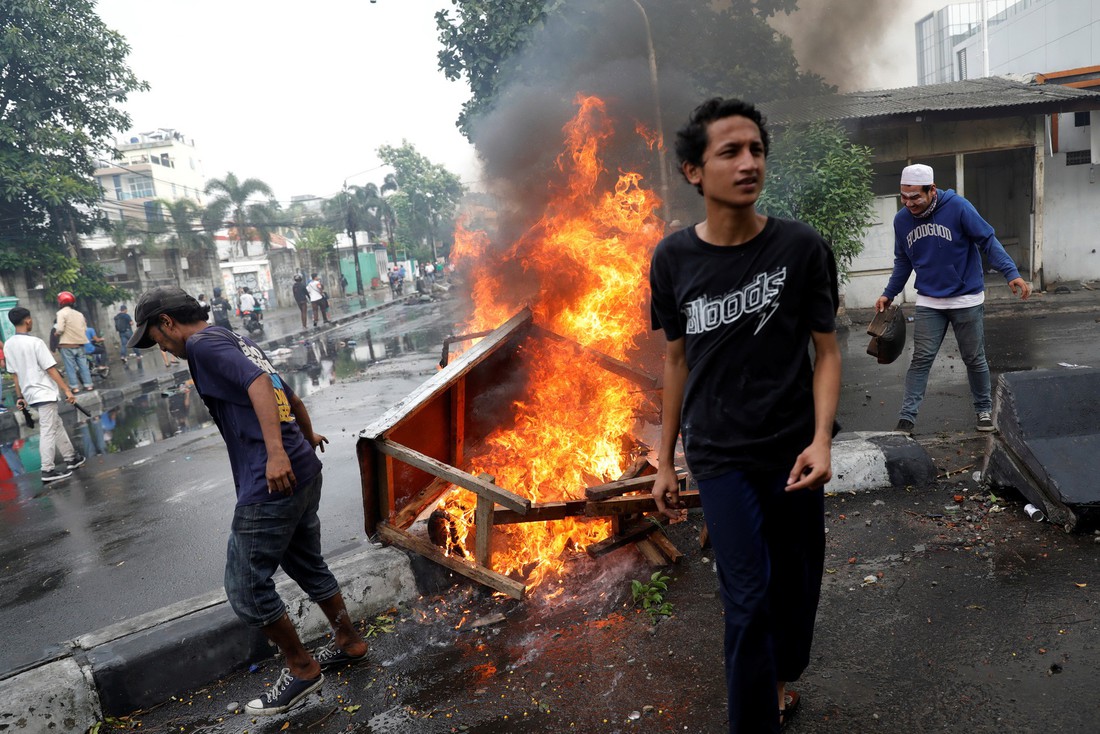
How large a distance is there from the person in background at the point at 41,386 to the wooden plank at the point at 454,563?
624 cm

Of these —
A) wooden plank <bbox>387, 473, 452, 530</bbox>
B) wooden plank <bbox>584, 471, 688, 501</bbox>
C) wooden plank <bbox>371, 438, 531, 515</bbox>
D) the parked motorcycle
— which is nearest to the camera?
wooden plank <bbox>371, 438, 531, 515</bbox>

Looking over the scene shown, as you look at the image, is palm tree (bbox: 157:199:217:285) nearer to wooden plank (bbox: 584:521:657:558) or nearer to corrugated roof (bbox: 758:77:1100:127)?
corrugated roof (bbox: 758:77:1100:127)

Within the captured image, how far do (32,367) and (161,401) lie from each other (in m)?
6.12

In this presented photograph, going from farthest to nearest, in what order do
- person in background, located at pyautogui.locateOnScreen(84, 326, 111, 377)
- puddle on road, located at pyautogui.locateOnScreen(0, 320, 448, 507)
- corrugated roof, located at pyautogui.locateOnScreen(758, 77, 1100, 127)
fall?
person in background, located at pyautogui.locateOnScreen(84, 326, 111, 377), corrugated roof, located at pyautogui.locateOnScreen(758, 77, 1100, 127), puddle on road, located at pyautogui.locateOnScreen(0, 320, 448, 507)

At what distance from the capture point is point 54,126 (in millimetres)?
20438

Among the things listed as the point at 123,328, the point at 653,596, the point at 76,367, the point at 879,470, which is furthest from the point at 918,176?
the point at 123,328

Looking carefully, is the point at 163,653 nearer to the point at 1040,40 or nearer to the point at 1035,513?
the point at 1035,513

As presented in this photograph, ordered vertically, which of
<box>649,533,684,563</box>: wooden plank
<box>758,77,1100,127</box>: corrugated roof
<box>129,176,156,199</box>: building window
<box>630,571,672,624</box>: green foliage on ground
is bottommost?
<box>630,571,672,624</box>: green foliage on ground

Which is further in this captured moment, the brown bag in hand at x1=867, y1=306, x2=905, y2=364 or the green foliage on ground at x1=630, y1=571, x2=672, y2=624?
the brown bag in hand at x1=867, y1=306, x2=905, y2=364

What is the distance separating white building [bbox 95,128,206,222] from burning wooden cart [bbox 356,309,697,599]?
2744 inches

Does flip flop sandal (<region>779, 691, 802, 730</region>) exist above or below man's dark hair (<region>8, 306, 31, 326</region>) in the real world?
below

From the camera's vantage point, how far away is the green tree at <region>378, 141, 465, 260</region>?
204ft

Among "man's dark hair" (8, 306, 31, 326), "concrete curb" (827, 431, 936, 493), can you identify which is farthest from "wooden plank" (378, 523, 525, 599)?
"man's dark hair" (8, 306, 31, 326)

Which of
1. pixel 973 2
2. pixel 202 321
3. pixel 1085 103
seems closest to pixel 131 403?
pixel 202 321
